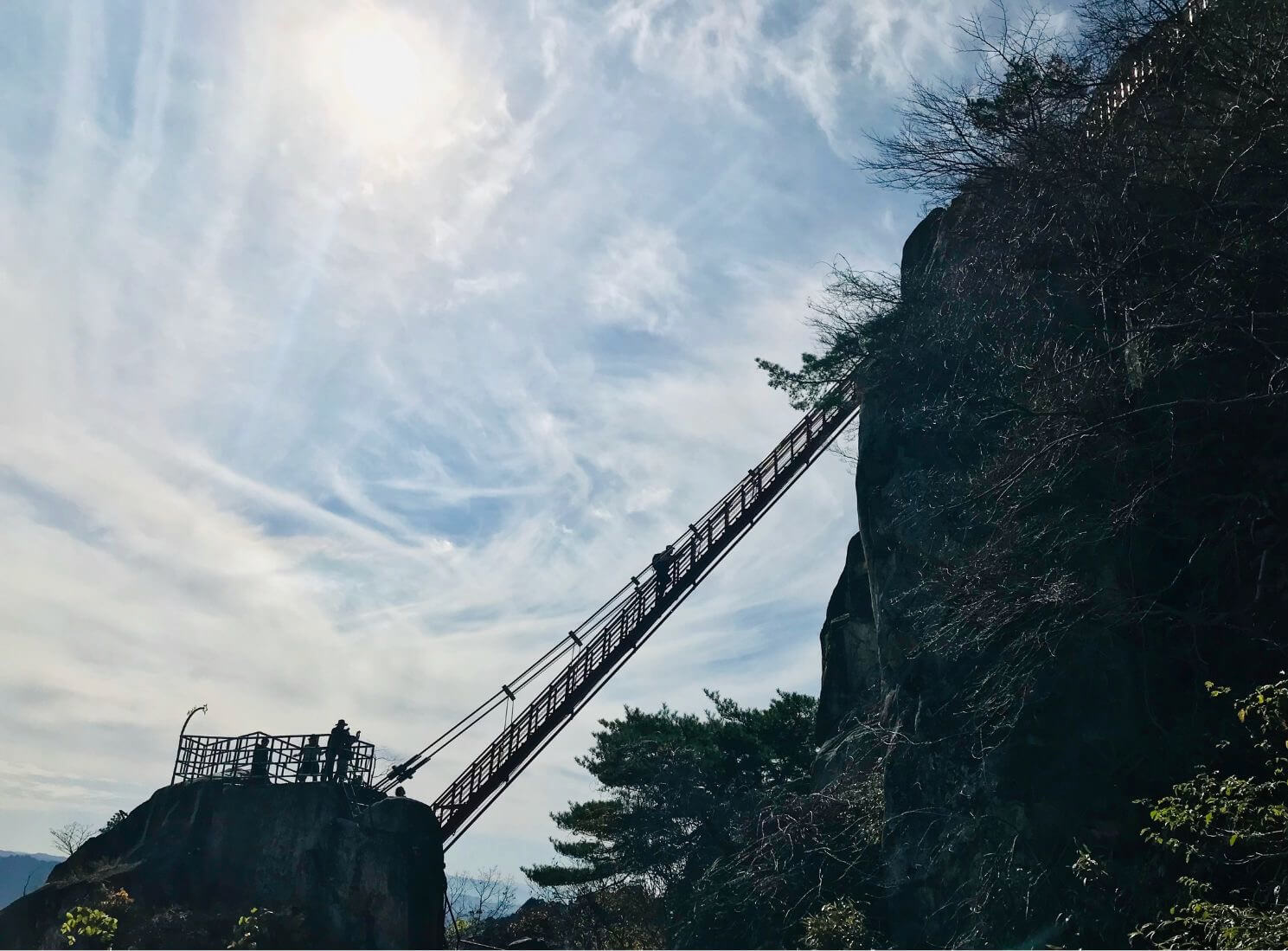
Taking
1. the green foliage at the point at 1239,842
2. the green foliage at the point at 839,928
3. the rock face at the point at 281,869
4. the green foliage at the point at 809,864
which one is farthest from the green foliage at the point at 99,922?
the green foliage at the point at 1239,842

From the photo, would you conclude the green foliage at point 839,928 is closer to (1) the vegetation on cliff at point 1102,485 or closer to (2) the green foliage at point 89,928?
(1) the vegetation on cliff at point 1102,485

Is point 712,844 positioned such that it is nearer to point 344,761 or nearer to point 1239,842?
point 344,761

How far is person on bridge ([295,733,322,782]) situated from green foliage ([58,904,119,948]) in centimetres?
400

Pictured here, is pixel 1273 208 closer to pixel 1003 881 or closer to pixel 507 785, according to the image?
pixel 1003 881

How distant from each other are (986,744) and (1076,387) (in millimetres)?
5091

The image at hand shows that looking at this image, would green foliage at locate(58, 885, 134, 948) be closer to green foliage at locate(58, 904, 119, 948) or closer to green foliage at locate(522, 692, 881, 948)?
green foliage at locate(58, 904, 119, 948)

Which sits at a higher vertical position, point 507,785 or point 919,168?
point 919,168

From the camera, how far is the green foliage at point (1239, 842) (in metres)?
7.56

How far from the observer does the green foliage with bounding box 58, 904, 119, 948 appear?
16.1 meters

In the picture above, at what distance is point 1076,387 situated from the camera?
37.5 ft

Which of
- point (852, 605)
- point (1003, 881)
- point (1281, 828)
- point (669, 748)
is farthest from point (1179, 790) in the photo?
point (669, 748)

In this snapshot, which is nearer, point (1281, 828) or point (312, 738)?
point (1281, 828)

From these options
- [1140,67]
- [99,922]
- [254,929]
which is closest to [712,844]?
[254,929]

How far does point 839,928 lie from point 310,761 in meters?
11.0
